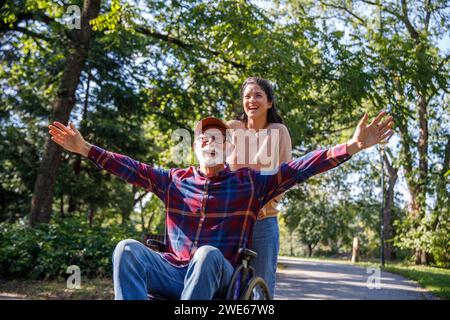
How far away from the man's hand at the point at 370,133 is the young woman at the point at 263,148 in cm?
62

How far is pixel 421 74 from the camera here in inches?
320

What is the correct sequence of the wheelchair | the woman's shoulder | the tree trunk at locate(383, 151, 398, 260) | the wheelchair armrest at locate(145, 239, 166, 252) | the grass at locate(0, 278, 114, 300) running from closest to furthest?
1. the wheelchair
2. the wheelchair armrest at locate(145, 239, 166, 252)
3. the woman's shoulder
4. the grass at locate(0, 278, 114, 300)
5. the tree trunk at locate(383, 151, 398, 260)

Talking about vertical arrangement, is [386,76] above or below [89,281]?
above

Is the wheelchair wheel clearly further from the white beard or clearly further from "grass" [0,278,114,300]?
"grass" [0,278,114,300]

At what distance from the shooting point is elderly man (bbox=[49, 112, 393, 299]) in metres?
2.46

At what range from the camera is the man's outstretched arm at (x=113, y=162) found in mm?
2941

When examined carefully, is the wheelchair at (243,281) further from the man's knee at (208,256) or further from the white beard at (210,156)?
the white beard at (210,156)

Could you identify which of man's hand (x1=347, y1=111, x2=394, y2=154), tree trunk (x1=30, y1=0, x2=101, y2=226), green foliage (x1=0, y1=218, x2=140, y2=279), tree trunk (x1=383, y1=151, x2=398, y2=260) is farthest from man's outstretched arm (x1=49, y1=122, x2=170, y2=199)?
tree trunk (x1=383, y1=151, x2=398, y2=260)

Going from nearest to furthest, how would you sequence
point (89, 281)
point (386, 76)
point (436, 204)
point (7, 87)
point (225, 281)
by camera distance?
point (225, 281) → point (89, 281) → point (386, 76) → point (436, 204) → point (7, 87)

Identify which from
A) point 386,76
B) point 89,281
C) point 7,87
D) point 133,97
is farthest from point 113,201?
point 386,76

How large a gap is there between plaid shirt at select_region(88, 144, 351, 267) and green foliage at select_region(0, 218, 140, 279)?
575cm

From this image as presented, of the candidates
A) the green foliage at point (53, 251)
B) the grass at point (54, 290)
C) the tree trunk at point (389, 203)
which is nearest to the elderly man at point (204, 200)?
the grass at point (54, 290)
